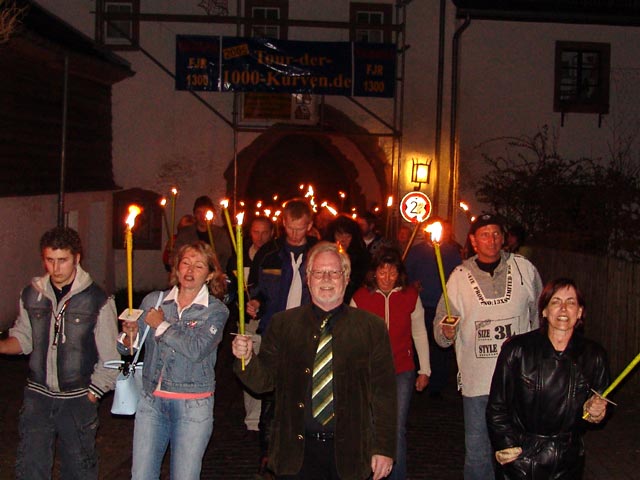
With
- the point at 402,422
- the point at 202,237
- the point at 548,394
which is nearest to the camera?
the point at 548,394

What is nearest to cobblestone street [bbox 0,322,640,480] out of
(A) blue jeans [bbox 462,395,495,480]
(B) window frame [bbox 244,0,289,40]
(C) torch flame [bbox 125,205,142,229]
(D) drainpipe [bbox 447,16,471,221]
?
(A) blue jeans [bbox 462,395,495,480]

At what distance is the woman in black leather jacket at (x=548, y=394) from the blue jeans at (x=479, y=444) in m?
1.08

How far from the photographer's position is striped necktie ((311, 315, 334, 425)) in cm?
465

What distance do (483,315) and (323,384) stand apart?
192cm

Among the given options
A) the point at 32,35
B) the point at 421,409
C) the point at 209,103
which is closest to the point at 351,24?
the point at 209,103

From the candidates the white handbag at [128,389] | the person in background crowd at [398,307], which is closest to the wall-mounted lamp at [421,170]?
the person in background crowd at [398,307]

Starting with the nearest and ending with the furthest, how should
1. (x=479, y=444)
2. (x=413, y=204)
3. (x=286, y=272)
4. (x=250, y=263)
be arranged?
(x=479, y=444), (x=286, y=272), (x=250, y=263), (x=413, y=204)

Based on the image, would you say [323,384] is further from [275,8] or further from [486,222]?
[275,8]

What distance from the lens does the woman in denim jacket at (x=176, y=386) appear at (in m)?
5.45

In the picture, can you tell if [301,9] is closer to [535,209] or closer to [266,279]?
[535,209]

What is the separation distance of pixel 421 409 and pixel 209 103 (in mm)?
12197

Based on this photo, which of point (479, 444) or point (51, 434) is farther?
point (479, 444)

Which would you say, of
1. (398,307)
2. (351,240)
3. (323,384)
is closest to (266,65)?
(351,240)

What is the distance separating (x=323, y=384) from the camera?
4672mm
